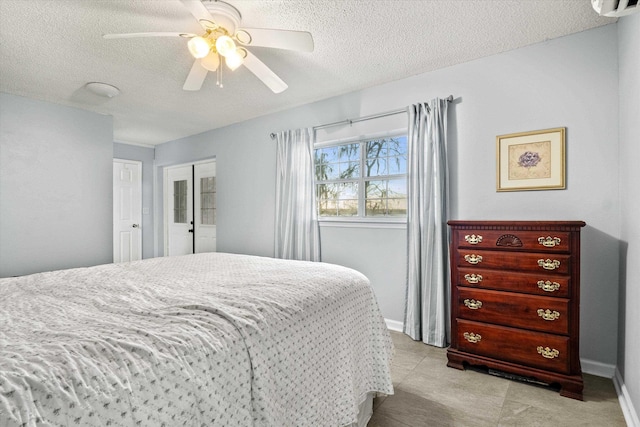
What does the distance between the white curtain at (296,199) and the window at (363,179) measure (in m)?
0.15

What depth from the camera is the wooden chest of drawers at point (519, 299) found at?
1.97m

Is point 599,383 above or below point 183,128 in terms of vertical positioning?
below

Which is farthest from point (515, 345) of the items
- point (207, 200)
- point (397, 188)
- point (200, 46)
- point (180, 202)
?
point (180, 202)

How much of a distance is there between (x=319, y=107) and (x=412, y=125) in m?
1.20

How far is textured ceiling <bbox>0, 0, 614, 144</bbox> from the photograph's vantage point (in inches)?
79.4

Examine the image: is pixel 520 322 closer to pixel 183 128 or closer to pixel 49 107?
pixel 183 128

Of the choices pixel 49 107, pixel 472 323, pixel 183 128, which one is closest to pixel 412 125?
pixel 472 323

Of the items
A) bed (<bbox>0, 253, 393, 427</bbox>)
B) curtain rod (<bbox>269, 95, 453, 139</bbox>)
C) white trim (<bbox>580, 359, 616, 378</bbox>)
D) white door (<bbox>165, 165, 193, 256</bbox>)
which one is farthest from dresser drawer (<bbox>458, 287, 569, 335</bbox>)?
white door (<bbox>165, 165, 193, 256</bbox>)

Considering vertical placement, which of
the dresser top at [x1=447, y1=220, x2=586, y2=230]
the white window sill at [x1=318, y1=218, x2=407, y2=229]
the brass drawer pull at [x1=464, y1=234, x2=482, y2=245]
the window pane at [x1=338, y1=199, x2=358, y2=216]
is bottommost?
the brass drawer pull at [x1=464, y1=234, x2=482, y2=245]

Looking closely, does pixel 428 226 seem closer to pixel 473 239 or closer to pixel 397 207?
pixel 397 207

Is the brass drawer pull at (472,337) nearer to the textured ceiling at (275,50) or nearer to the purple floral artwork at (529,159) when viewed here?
the purple floral artwork at (529,159)

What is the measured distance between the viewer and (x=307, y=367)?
1211 millimetres

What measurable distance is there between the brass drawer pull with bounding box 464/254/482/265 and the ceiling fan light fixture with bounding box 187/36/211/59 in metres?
2.19

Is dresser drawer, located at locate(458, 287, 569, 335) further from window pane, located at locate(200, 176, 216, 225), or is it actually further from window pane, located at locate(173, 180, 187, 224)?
window pane, located at locate(173, 180, 187, 224)
